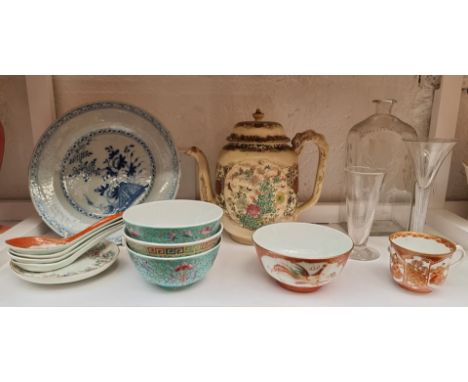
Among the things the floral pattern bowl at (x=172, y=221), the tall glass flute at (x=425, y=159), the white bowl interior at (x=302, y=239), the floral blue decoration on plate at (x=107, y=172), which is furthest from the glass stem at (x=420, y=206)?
the floral blue decoration on plate at (x=107, y=172)

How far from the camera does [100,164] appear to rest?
69cm

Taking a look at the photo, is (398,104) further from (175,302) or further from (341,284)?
(175,302)

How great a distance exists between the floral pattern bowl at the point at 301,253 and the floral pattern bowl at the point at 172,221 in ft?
0.26

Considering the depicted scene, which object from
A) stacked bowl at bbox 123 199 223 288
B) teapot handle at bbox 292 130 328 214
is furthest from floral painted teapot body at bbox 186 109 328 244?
stacked bowl at bbox 123 199 223 288

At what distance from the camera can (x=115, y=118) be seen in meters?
0.67

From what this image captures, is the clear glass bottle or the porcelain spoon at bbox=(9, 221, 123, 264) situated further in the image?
the clear glass bottle

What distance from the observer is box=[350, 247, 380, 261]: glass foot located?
1.99 ft

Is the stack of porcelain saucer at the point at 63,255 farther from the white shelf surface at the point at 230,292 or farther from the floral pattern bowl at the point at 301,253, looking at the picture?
the floral pattern bowl at the point at 301,253

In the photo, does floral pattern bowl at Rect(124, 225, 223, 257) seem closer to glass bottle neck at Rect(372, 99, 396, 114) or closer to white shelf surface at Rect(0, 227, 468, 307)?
white shelf surface at Rect(0, 227, 468, 307)

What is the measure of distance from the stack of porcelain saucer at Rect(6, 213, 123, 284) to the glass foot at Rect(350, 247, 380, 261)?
38cm

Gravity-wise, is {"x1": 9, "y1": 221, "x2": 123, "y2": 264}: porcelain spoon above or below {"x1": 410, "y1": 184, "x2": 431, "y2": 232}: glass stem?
below

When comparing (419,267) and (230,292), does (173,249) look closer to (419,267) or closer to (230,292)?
(230,292)
